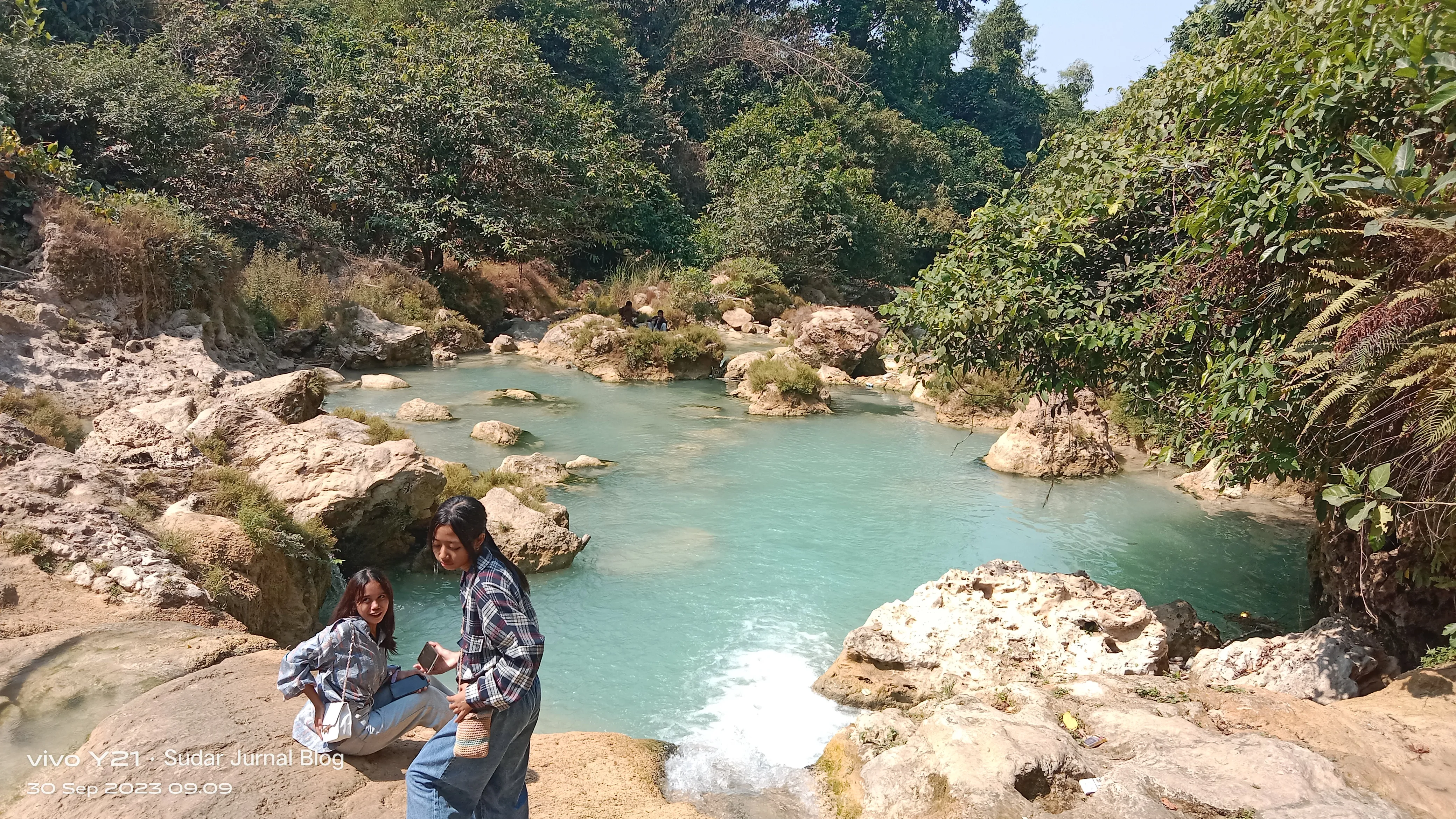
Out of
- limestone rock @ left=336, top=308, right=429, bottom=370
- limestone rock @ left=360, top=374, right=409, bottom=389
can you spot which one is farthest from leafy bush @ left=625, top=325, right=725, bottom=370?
limestone rock @ left=360, top=374, right=409, bottom=389

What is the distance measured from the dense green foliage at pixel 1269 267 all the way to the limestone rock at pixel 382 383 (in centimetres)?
1126

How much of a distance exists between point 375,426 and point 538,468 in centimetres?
199

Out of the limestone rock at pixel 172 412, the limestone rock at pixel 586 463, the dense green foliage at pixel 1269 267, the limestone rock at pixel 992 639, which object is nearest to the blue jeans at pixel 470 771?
the limestone rock at pixel 992 639

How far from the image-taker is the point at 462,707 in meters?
3.02

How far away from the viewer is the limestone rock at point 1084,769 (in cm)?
385

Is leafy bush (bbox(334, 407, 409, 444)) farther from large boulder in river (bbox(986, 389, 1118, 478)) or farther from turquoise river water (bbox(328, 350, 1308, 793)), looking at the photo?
large boulder in river (bbox(986, 389, 1118, 478))

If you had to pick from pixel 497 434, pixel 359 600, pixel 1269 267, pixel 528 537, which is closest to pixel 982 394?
pixel 497 434

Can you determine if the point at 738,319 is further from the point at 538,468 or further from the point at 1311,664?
the point at 1311,664

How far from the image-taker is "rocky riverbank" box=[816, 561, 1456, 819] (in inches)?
156

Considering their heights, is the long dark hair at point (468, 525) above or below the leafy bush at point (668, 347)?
above

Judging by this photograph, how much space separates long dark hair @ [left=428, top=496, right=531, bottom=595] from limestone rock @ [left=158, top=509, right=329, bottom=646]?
340 centimetres

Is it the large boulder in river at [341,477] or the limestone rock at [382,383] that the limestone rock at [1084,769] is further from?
the limestone rock at [382,383]

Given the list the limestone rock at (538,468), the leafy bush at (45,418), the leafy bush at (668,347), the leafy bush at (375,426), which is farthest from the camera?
the leafy bush at (668,347)

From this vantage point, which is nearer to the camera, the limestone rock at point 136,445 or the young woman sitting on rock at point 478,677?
the young woman sitting on rock at point 478,677
